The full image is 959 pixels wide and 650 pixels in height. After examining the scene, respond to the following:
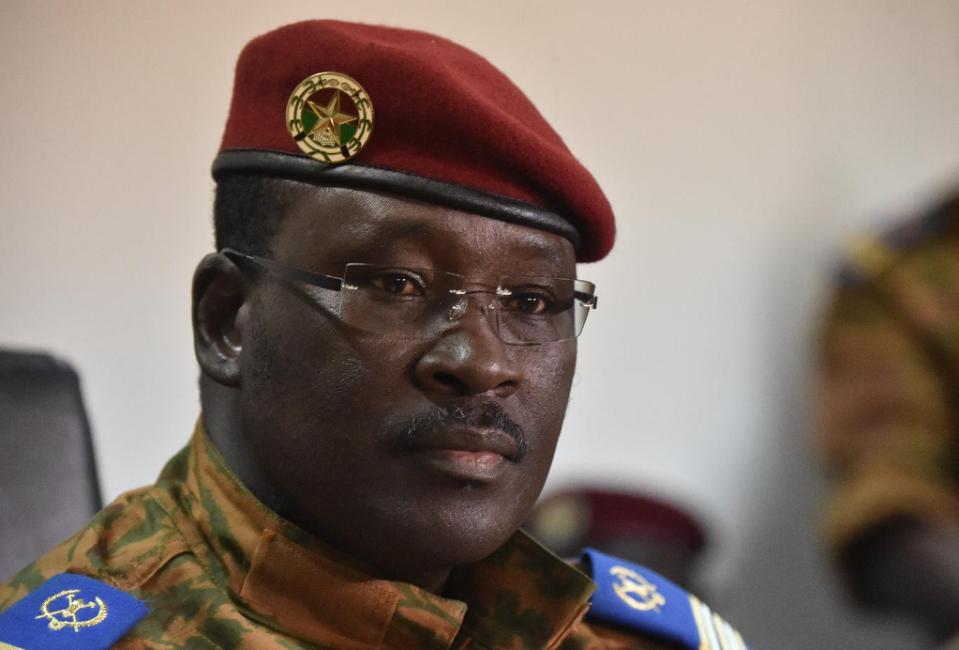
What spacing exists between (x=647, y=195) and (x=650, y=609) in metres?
0.87

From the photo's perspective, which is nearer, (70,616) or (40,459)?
(70,616)

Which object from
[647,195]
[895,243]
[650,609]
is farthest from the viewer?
[895,243]

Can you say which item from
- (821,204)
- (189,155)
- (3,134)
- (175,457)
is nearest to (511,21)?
(189,155)

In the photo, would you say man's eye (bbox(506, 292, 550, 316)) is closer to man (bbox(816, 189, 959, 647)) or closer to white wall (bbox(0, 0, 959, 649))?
white wall (bbox(0, 0, 959, 649))

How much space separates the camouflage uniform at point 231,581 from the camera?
0.74 metres

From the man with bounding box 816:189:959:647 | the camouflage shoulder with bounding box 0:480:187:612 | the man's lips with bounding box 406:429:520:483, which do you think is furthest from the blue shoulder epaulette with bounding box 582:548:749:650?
the man with bounding box 816:189:959:647

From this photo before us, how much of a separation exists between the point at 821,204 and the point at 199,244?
117 centimetres

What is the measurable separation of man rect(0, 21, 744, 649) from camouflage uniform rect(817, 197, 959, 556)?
1.02m

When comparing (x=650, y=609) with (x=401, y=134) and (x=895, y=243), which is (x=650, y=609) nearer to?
(x=401, y=134)

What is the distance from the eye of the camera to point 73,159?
111cm

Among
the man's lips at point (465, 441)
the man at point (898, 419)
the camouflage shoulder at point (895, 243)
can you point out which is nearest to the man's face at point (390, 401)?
the man's lips at point (465, 441)

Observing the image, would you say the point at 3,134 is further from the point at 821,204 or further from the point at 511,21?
the point at 821,204

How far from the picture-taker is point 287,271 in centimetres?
74

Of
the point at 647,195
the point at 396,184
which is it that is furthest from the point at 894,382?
the point at 396,184
